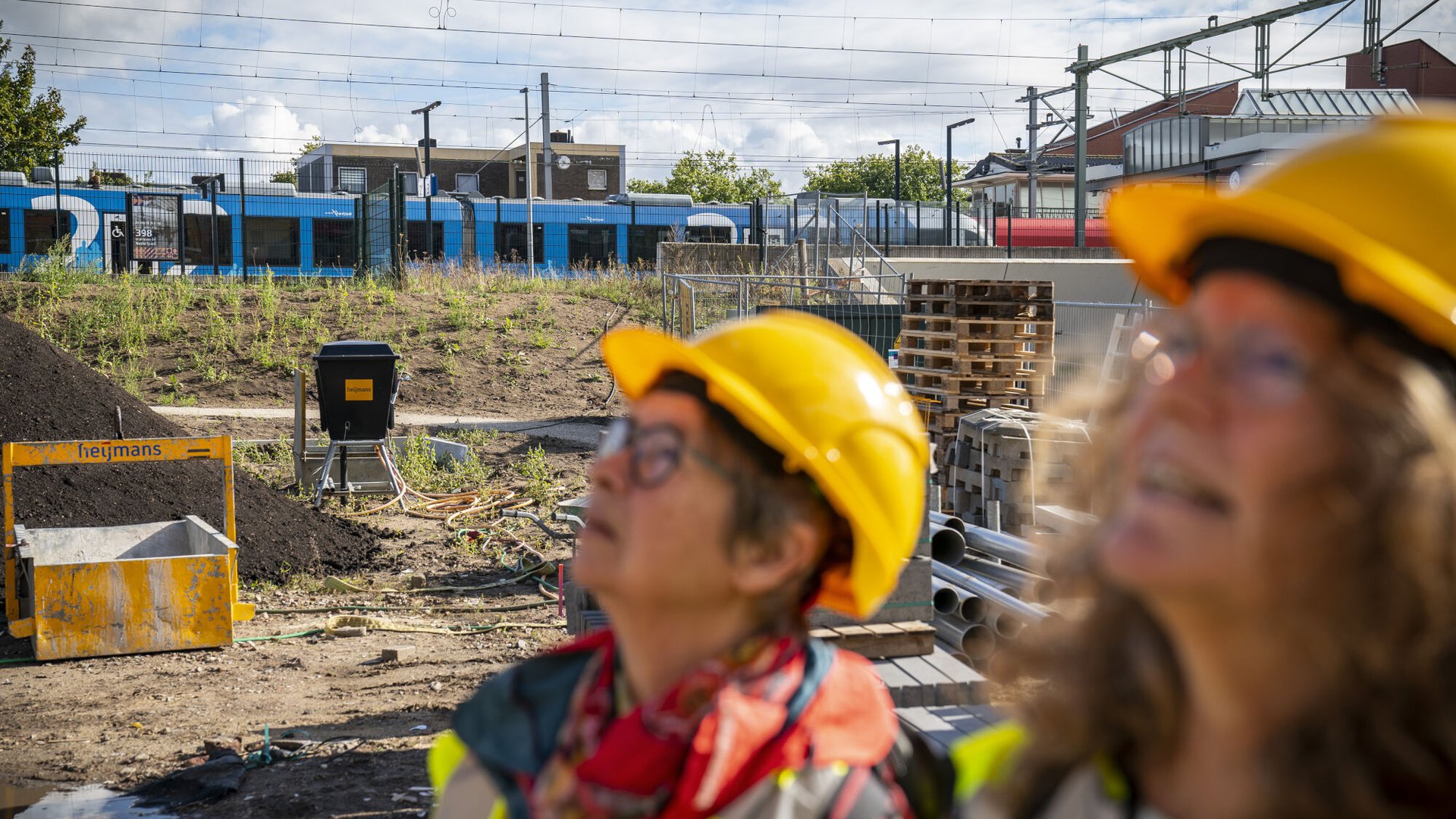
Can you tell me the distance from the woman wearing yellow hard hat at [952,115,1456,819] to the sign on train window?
3077cm

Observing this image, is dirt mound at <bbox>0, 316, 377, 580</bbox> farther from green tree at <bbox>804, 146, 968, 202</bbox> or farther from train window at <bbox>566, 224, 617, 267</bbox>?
green tree at <bbox>804, 146, 968, 202</bbox>

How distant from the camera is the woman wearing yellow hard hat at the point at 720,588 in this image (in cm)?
148

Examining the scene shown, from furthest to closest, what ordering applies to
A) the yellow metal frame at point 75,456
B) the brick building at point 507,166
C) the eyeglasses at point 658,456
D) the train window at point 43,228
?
the brick building at point 507,166, the train window at point 43,228, the yellow metal frame at point 75,456, the eyeglasses at point 658,456

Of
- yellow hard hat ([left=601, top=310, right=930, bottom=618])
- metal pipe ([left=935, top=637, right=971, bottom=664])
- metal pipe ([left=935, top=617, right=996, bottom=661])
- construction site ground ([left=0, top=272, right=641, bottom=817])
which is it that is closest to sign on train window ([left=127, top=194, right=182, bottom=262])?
construction site ground ([left=0, top=272, right=641, bottom=817])

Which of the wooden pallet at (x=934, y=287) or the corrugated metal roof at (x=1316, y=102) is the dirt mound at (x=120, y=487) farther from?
the corrugated metal roof at (x=1316, y=102)

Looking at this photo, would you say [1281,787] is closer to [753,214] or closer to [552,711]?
[552,711]

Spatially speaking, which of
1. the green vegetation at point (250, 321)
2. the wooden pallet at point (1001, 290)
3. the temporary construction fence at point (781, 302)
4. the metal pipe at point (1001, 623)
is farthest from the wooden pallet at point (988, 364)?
the green vegetation at point (250, 321)

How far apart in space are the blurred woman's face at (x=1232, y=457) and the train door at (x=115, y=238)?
3125 centimetres

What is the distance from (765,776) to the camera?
1.43 metres

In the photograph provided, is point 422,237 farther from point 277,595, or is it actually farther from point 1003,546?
point 1003,546

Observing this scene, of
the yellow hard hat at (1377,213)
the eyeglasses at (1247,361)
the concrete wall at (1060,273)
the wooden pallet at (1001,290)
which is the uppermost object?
the concrete wall at (1060,273)

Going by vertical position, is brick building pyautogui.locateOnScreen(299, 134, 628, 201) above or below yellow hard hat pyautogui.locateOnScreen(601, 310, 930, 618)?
above

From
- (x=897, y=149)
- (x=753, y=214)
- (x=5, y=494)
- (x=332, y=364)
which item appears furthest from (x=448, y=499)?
(x=897, y=149)

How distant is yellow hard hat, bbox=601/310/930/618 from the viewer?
1.66 m
